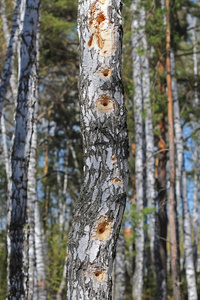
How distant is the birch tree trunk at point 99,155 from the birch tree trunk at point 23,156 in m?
1.70

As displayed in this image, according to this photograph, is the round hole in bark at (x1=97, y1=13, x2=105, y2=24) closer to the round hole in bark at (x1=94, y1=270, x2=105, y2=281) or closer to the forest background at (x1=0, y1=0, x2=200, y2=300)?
the round hole in bark at (x1=94, y1=270, x2=105, y2=281)

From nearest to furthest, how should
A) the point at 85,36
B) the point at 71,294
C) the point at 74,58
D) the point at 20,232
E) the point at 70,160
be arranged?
the point at 71,294, the point at 85,36, the point at 20,232, the point at 74,58, the point at 70,160

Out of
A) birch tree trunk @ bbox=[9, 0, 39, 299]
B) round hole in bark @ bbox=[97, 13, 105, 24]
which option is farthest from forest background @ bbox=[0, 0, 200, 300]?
round hole in bark @ bbox=[97, 13, 105, 24]

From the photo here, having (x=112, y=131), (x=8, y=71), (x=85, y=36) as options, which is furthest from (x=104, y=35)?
(x=8, y=71)

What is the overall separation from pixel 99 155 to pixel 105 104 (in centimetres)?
40

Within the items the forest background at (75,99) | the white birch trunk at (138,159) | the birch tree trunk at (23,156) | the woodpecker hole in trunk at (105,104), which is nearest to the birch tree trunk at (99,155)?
the woodpecker hole in trunk at (105,104)

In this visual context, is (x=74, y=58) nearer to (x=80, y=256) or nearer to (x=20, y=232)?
(x=20, y=232)

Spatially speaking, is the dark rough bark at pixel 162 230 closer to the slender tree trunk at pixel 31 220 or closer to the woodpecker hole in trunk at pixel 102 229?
the slender tree trunk at pixel 31 220

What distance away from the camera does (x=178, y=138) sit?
450 inches

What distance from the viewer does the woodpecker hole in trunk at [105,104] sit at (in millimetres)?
3152

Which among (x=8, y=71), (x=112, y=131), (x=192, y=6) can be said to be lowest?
(x=112, y=131)

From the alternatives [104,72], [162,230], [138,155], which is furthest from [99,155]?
[162,230]

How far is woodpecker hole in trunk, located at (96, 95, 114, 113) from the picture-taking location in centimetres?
315

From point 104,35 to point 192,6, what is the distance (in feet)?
44.6
